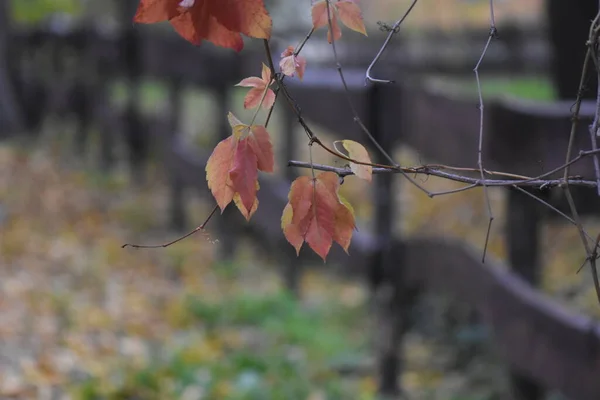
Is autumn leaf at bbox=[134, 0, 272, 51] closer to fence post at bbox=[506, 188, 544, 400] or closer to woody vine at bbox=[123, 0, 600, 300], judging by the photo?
woody vine at bbox=[123, 0, 600, 300]

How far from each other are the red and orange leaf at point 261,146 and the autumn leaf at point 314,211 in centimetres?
8

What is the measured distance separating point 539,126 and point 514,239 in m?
0.49

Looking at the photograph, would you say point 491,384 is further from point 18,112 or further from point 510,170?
point 18,112

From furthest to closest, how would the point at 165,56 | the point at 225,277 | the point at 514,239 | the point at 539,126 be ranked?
the point at 165,56 → the point at 225,277 → the point at 514,239 → the point at 539,126

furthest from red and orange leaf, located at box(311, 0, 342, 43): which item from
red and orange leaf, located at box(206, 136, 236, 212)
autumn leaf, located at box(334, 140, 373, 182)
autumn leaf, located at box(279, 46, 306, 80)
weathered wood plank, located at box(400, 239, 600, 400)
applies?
weathered wood plank, located at box(400, 239, 600, 400)

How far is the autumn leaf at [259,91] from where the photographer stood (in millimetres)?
1469

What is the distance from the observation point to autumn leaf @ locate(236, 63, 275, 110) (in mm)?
1469

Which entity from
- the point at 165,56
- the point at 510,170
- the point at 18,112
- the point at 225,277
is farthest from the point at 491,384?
the point at 18,112

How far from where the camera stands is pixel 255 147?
1.40 metres

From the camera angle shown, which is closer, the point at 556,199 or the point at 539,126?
the point at 539,126

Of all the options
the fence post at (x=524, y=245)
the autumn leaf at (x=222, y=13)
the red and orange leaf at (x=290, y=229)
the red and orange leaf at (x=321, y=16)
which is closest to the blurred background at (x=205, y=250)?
the fence post at (x=524, y=245)

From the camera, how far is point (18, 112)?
12344mm

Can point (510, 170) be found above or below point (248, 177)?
below

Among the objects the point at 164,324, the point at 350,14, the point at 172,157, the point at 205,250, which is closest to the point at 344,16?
the point at 350,14
